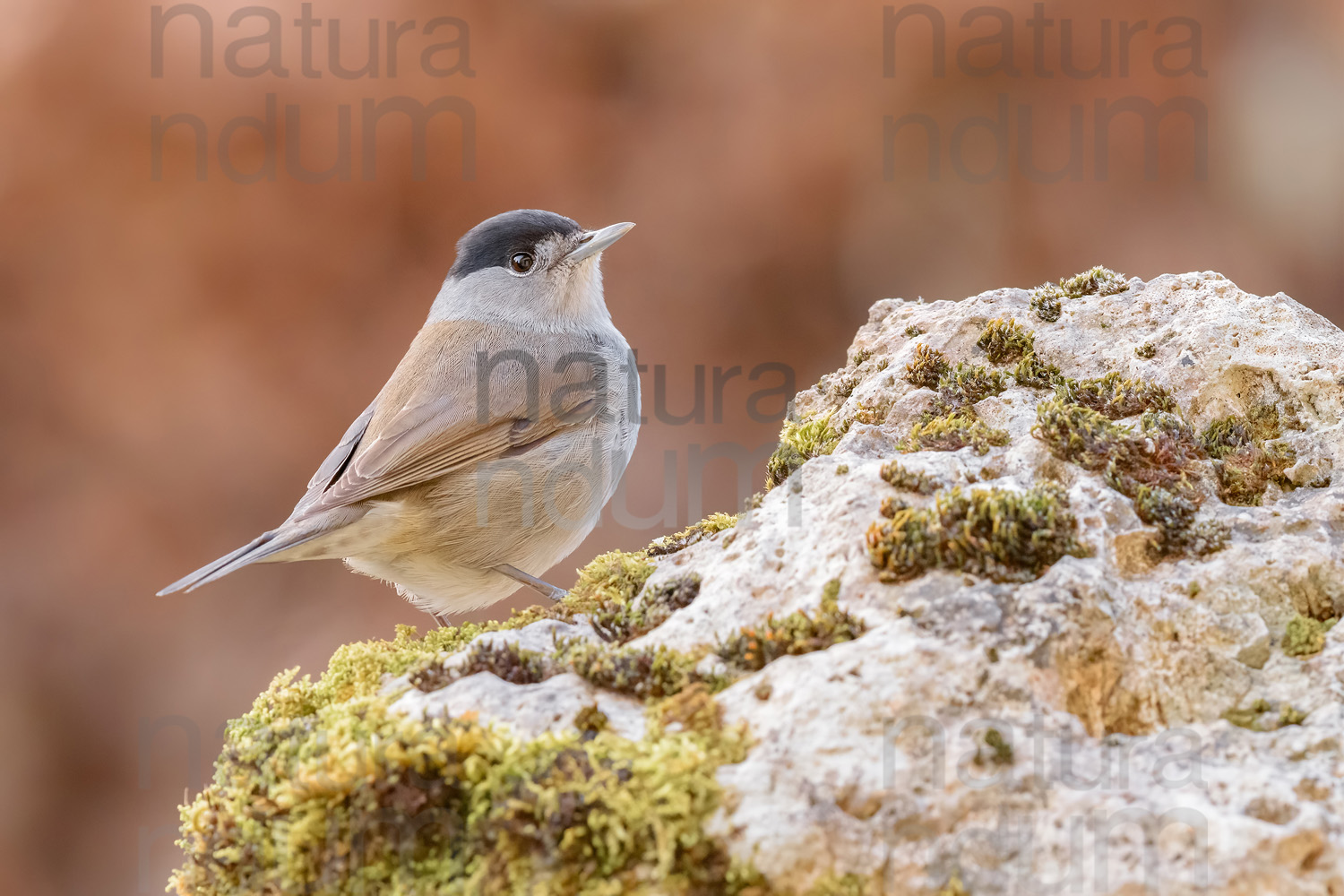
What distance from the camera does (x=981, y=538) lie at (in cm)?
217

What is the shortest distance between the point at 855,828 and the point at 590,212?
25.4 ft

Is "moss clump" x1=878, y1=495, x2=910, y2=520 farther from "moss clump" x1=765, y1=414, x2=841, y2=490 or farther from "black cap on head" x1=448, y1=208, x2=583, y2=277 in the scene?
"black cap on head" x1=448, y1=208, x2=583, y2=277

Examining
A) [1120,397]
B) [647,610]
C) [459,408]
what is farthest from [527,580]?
[1120,397]

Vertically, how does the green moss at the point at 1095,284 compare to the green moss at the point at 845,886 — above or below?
above

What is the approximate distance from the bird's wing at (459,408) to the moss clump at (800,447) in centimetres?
98

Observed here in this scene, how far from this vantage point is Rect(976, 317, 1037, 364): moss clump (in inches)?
126

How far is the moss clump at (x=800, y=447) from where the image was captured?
3.19 meters

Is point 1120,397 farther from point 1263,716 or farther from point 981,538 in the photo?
point 1263,716

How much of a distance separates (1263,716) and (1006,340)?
1596mm

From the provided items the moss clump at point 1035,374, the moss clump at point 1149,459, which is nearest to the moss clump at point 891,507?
the moss clump at point 1149,459

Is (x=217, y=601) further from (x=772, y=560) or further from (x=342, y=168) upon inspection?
(x=772, y=560)

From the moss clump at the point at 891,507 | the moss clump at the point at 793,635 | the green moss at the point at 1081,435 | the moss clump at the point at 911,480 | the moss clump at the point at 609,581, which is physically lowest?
the moss clump at the point at 609,581

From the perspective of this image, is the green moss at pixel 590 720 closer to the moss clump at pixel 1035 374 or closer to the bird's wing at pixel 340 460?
the moss clump at pixel 1035 374

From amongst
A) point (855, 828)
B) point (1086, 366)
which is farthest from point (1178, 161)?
point (855, 828)
